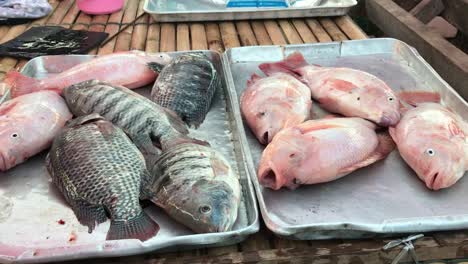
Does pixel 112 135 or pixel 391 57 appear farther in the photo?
pixel 391 57

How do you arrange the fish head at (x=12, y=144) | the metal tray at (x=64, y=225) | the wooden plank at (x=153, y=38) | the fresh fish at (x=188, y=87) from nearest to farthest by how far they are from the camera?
the metal tray at (x=64, y=225) → the fish head at (x=12, y=144) → the fresh fish at (x=188, y=87) → the wooden plank at (x=153, y=38)

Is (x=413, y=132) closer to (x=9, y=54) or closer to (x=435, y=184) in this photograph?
(x=435, y=184)

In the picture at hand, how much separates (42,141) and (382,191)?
1.54 metres

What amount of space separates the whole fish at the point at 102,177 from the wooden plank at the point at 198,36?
154 cm

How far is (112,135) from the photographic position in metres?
2.01

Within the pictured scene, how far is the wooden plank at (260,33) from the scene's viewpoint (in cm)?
356

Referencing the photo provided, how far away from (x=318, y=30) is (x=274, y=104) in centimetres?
168

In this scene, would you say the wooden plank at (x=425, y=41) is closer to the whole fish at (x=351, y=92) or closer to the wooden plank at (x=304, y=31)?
the wooden plank at (x=304, y=31)

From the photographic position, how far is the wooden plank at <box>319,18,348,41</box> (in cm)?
356

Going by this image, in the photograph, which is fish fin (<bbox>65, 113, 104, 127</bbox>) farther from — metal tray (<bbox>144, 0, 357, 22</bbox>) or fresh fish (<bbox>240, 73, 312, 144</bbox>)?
metal tray (<bbox>144, 0, 357, 22</bbox>)

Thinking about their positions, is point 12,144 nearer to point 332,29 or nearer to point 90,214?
point 90,214

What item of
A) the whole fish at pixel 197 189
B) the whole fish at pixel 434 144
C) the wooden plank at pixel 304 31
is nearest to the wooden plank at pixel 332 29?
the wooden plank at pixel 304 31

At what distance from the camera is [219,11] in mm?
3783

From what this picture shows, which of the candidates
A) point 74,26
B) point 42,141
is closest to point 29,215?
point 42,141
